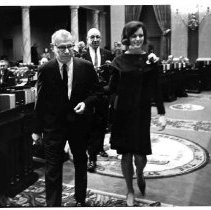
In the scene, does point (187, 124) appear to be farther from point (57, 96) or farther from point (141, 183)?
point (57, 96)

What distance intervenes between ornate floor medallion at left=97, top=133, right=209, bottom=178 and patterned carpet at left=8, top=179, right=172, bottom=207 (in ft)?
1.86

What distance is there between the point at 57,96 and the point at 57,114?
0.39ft

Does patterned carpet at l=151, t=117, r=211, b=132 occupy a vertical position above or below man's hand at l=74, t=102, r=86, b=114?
below

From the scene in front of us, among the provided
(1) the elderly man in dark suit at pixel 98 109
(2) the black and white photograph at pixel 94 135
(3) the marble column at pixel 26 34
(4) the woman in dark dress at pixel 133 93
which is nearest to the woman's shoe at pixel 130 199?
(2) the black and white photograph at pixel 94 135

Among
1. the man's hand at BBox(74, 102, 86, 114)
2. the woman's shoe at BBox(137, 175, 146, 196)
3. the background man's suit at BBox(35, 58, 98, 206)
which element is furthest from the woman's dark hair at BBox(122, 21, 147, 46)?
the woman's shoe at BBox(137, 175, 146, 196)

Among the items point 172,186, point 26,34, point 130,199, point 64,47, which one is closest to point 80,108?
point 64,47

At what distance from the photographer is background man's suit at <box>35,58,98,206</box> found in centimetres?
234

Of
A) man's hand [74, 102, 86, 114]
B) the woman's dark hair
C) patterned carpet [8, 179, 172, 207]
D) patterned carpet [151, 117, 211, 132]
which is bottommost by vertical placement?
patterned carpet [151, 117, 211, 132]

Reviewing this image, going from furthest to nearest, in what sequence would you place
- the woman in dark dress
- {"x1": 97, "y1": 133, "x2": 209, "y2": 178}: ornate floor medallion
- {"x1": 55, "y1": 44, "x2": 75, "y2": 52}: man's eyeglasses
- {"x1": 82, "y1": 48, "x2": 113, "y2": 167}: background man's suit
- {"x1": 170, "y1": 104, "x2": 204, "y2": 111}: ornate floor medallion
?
1. {"x1": 170, "y1": 104, "x2": 204, "y2": 111}: ornate floor medallion
2. {"x1": 82, "y1": 48, "x2": 113, "y2": 167}: background man's suit
3. {"x1": 97, "y1": 133, "x2": 209, "y2": 178}: ornate floor medallion
4. the woman in dark dress
5. {"x1": 55, "y1": 44, "x2": 75, "y2": 52}: man's eyeglasses

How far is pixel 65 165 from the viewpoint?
152 inches

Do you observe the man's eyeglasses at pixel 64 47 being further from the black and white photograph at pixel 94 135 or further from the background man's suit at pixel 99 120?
the background man's suit at pixel 99 120

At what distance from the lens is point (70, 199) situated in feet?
9.42

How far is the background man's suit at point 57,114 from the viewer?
234 centimetres

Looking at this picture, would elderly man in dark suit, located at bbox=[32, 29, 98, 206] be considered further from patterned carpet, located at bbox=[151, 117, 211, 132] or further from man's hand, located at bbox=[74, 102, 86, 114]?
patterned carpet, located at bbox=[151, 117, 211, 132]
